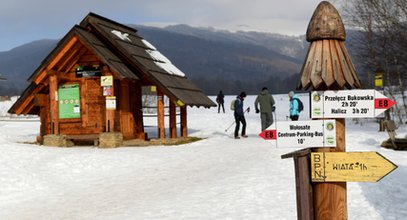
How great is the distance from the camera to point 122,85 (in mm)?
17906

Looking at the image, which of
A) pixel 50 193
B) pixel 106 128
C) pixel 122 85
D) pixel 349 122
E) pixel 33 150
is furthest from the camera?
pixel 349 122

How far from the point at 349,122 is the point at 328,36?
24.5m

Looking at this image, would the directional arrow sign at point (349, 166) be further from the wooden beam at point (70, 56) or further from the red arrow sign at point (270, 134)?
the wooden beam at point (70, 56)

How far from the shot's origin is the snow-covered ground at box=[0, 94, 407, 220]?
24.2 feet

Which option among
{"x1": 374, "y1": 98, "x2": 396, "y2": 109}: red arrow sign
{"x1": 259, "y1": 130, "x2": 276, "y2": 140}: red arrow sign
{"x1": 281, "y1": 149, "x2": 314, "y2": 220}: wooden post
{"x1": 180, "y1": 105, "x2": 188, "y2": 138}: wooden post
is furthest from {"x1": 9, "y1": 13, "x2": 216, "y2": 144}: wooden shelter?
{"x1": 374, "y1": 98, "x2": 396, "y2": 109}: red arrow sign

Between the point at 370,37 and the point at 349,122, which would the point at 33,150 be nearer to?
the point at 370,37

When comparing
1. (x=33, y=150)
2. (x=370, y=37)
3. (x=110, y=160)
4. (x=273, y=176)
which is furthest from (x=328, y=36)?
(x=370, y=37)

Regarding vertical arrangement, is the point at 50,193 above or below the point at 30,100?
below

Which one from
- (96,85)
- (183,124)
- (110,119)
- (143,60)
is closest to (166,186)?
(110,119)

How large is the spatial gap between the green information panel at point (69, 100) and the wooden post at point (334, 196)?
1516cm

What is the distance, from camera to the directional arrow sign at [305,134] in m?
3.72

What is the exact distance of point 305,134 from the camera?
376 centimetres

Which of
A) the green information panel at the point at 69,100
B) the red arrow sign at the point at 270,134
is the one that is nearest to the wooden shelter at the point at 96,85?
the green information panel at the point at 69,100

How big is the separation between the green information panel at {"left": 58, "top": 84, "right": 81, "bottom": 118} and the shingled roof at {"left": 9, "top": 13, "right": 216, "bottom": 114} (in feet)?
2.56
